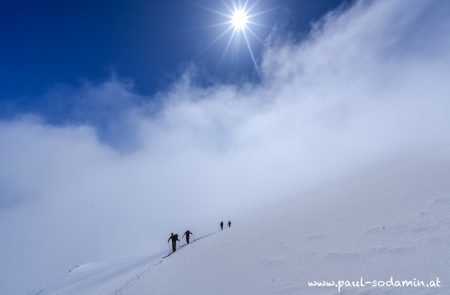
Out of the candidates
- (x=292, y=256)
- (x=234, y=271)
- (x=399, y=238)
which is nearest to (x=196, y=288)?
(x=234, y=271)

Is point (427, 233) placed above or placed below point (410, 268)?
above

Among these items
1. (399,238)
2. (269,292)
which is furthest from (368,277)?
(269,292)

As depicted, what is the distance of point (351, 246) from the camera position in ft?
23.0

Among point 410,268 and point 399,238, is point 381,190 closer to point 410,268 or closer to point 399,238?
point 399,238

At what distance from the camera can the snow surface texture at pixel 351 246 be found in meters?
5.40

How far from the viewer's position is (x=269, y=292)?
663cm

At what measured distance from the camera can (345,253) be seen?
6.78 metres

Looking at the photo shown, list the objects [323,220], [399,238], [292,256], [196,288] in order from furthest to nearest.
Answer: [323,220], [196,288], [292,256], [399,238]

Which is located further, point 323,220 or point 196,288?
point 323,220

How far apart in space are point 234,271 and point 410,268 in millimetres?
5793

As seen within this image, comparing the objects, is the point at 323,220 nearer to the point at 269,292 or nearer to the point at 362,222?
the point at 362,222

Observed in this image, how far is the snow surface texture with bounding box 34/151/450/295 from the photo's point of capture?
213 inches

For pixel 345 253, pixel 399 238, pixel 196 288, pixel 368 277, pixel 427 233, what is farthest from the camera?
pixel 196 288

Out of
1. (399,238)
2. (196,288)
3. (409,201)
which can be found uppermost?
(409,201)
